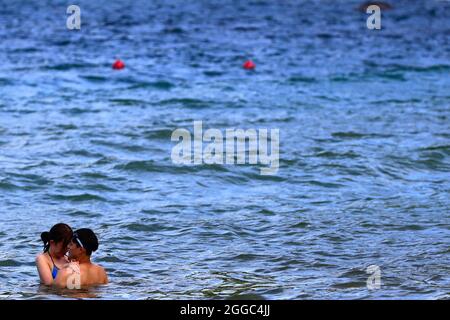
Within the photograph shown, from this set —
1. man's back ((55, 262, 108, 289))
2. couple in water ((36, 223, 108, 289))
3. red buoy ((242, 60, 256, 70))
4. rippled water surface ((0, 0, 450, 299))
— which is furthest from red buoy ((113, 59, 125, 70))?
man's back ((55, 262, 108, 289))

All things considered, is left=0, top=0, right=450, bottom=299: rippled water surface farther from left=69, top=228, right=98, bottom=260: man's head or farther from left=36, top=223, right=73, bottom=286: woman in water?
left=69, top=228, right=98, bottom=260: man's head

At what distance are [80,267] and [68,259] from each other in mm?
173

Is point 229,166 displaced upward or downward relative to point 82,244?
downward

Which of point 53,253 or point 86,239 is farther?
point 53,253

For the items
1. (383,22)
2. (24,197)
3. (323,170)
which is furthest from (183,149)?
(383,22)

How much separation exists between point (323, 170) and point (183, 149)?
2.32m

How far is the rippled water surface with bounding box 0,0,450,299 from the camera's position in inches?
359

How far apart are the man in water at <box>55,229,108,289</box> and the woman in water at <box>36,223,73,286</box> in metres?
0.06

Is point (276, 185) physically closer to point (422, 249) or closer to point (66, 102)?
point (422, 249)

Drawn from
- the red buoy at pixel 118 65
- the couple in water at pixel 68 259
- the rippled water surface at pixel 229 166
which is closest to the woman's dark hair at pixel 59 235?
the couple in water at pixel 68 259

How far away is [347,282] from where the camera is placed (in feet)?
28.1

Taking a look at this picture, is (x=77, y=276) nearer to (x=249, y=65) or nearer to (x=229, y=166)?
(x=229, y=166)

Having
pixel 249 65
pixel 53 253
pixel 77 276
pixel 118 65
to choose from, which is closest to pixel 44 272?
pixel 53 253

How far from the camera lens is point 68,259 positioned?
8.47 m
